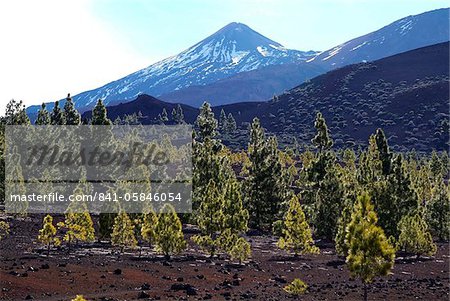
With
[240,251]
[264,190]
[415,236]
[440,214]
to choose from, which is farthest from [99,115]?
[440,214]

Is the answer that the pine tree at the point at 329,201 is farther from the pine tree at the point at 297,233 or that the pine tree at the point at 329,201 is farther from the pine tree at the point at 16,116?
the pine tree at the point at 16,116

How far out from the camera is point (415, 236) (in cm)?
5484

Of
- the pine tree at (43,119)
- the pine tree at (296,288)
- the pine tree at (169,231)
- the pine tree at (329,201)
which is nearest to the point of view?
the pine tree at (296,288)

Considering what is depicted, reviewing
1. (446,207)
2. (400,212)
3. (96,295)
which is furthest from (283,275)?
(446,207)

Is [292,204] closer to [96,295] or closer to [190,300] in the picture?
[190,300]

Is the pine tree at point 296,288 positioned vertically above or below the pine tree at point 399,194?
below

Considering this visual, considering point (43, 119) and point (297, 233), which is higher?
point (43, 119)

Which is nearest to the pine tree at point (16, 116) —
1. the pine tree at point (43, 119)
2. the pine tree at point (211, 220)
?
the pine tree at point (43, 119)

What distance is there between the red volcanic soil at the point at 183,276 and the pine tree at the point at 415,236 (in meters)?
1.53

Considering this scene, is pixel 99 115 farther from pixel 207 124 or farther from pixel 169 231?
pixel 169 231

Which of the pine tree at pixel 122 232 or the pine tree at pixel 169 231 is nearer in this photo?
the pine tree at pixel 169 231

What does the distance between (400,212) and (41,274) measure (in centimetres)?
4314

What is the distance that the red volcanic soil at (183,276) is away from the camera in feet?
108

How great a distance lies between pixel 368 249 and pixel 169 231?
2216cm
